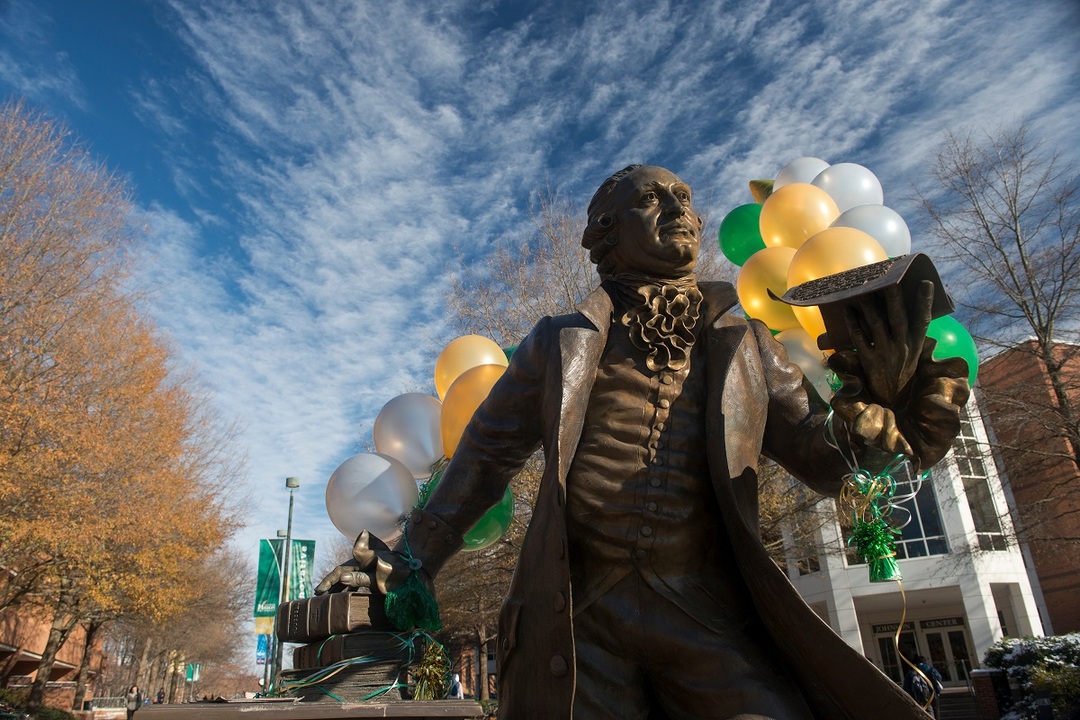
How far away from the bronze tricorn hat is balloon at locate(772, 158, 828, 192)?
5.14m

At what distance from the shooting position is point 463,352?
19.6ft

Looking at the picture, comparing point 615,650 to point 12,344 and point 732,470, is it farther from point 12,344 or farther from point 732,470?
point 12,344

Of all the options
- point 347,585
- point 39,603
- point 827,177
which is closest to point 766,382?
point 347,585

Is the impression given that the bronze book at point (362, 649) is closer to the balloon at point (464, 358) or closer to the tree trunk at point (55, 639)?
the balloon at point (464, 358)

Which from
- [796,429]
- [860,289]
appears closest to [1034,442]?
[796,429]

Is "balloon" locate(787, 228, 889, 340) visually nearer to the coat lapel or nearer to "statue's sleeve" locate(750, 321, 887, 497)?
"statue's sleeve" locate(750, 321, 887, 497)

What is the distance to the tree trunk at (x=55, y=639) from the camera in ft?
61.3

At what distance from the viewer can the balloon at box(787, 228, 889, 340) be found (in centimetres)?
409

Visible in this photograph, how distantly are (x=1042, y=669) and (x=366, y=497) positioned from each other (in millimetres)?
Answer: 13750

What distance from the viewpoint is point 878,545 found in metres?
2.14

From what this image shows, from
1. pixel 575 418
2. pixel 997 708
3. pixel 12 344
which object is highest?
pixel 12 344

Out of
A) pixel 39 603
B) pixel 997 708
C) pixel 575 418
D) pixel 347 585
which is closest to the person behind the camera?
pixel 575 418

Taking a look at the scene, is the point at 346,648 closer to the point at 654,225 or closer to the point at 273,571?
the point at 654,225

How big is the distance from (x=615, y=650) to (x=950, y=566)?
23.5 m
